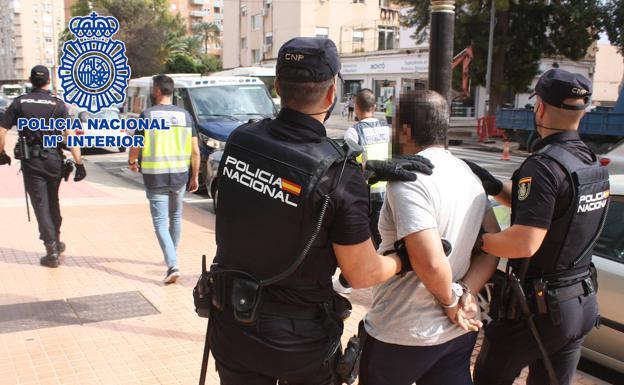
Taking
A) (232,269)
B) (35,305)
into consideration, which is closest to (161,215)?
(35,305)

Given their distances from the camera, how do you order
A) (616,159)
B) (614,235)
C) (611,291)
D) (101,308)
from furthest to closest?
(616,159) < (101,308) < (614,235) < (611,291)

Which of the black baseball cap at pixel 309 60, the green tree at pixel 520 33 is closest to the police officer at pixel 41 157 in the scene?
the black baseball cap at pixel 309 60

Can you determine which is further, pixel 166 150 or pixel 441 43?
pixel 166 150

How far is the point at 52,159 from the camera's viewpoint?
574 centimetres

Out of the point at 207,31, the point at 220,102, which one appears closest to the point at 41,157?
the point at 220,102

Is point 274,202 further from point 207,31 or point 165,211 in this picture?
point 207,31

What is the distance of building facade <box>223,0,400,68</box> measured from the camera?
144 ft

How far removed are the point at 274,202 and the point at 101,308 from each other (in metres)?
3.49

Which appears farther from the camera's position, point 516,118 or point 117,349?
point 516,118

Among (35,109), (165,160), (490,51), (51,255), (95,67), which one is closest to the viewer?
(165,160)

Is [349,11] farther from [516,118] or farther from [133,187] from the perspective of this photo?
[133,187]

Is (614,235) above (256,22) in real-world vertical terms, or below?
below

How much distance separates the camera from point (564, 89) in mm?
2346

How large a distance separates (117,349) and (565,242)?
3.05 meters
